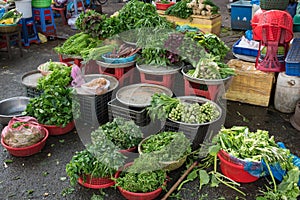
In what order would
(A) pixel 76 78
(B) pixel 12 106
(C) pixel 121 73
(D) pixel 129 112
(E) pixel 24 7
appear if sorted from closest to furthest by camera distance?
1. (D) pixel 129 112
2. (A) pixel 76 78
3. (B) pixel 12 106
4. (C) pixel 121 73
5. (E) pixel 24 7

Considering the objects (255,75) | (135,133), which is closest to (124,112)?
(135,133)

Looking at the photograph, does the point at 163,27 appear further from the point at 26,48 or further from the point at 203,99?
the point at 26,48

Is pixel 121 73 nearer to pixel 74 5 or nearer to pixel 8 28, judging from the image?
pixel 8 28

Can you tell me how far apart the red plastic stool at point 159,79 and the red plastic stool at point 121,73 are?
0.31 meters

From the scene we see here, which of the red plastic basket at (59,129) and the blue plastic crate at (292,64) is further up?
the blue plastic crate at (292,64)

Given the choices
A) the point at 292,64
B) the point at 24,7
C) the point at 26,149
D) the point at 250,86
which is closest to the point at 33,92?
the point at 26,149

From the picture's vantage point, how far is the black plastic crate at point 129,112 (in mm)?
3943

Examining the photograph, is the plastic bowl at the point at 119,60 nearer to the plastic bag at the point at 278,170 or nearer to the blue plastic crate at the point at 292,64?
the blue plastic crate at the point at 292,64

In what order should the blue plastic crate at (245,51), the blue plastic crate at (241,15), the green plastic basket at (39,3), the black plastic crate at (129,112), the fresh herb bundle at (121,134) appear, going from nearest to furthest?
1. the fresh herb bundle at (121,134)
2. the black plastic crate at (129,112)
3. the blue plastic crate at (245,51)
4. the green plastic basket at (39,3)
5. the blue plastic crate at (241,15)

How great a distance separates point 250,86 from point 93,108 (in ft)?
7.65

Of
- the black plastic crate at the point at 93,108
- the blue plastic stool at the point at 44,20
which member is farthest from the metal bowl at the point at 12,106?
the blue plastic stool at the point at 44,20

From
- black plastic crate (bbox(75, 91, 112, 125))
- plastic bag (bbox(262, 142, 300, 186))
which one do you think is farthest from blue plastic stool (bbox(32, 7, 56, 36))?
plastic bag (bbox(262, 142, 300, 186))

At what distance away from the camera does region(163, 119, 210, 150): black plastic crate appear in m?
3.65

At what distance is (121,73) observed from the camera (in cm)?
472
